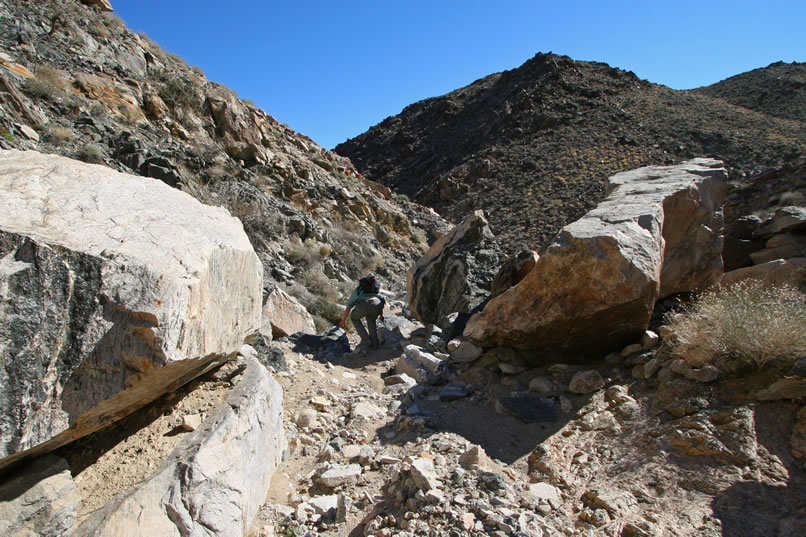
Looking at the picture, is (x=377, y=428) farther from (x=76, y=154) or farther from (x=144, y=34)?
(x=144, y=34)

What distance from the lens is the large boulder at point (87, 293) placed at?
62.3 inches

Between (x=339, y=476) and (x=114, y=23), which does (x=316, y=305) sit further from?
(x=114, y=23)

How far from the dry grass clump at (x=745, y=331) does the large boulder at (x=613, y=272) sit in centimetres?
50

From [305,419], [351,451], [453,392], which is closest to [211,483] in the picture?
[351,451]

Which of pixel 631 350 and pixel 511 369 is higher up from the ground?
pixel 631 350

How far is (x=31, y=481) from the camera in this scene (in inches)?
69.7

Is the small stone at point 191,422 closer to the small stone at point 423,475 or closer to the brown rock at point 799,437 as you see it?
the small stone at point 423,475

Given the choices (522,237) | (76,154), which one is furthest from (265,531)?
(522,237)

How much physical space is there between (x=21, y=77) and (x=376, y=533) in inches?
414

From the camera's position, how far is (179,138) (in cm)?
1144

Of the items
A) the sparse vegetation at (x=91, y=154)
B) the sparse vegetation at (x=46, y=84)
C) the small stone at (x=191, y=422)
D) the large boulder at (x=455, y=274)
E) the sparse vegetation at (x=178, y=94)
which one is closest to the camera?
the small stone at (x=191, y=422)

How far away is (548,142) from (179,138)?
2569 cm

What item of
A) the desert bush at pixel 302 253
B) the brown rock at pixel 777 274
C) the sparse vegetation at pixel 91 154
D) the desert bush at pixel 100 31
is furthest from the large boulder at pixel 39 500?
the desert bush at pixel 100 31

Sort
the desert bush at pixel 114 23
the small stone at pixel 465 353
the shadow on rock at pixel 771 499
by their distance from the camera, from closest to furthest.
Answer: the shadow on rock at pixel 771 499 → the small stone at pixel 465 353 → the desert bush at pixel 114 23
